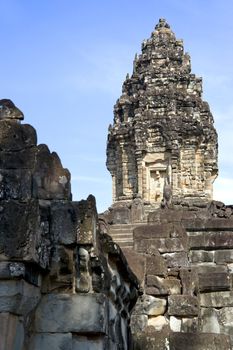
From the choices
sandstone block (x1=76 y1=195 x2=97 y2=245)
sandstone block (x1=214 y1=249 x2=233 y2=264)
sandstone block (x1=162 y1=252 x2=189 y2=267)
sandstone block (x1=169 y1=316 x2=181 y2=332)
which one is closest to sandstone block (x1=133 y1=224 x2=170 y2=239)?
sandstone block (x1=162 y1=252 x2=189 y2=267)

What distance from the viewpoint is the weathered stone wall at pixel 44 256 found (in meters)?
3.99

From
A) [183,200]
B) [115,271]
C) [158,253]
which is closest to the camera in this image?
[115,271]

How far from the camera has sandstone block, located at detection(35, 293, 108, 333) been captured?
4.13 metres

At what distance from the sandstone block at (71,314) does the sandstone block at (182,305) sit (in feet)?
13.4

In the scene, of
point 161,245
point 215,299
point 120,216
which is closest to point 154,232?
point 161,245

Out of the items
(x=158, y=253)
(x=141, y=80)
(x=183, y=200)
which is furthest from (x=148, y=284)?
(x=141, y=80)

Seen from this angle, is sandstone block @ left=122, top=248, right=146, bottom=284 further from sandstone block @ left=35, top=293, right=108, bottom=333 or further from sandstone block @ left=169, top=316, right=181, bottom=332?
sandstone block @ left=35, top=293, right=108, bottom=333

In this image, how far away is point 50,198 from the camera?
4.38 meters

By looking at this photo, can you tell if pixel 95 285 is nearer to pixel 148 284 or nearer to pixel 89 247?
pixel 89 247

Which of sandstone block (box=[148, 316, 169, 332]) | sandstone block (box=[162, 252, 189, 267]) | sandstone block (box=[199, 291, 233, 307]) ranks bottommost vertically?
sandstone block (box=[148, 316, 169, 332])

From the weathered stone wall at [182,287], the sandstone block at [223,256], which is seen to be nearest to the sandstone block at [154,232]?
the weathered stone wall at [182,287]

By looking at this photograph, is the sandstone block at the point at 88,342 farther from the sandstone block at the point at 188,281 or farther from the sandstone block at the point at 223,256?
the sandstone block at the point at 223,256

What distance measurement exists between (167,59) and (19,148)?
109ft

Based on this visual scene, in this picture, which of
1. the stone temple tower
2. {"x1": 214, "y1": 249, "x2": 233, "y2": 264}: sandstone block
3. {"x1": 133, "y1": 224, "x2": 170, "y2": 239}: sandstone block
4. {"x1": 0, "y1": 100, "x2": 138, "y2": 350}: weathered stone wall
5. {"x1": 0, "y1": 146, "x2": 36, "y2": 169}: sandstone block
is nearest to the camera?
{"x1": 0, "y1": 100, "x2": 138, "y2": 350}: weathered stone wall
